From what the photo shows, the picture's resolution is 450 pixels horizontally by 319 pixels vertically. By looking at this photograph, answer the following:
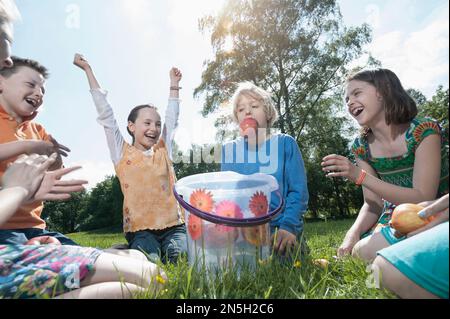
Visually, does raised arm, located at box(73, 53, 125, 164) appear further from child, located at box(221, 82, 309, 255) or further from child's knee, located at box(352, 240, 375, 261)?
child's knee, located at box(352, 240, 375, 261)

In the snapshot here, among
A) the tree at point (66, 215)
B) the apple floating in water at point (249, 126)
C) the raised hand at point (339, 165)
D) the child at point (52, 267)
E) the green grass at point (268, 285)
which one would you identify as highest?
the apple floating in water at point (249, 126)

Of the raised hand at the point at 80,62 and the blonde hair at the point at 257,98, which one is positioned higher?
the raised hand at the point at 80,62

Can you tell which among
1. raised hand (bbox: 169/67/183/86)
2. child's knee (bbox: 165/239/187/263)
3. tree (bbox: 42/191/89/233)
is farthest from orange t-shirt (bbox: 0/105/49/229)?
tree (bbox: 42/191/89/233)

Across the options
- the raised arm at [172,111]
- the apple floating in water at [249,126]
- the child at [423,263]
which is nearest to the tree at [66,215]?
the raised arm at [172,111]

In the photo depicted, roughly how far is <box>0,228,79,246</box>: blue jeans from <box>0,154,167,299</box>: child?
1.44 ft

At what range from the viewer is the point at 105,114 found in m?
3.21

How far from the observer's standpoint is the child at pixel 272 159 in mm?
2291

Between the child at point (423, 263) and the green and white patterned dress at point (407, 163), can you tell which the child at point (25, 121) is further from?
the green and white patterned dress at point (407, 163)

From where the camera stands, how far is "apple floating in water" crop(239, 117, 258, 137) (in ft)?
8.52

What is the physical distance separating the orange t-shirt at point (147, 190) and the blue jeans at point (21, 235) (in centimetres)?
83

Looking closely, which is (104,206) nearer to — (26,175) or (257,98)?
(257,98)

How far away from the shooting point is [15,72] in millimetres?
2459

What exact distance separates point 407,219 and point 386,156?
987mm
